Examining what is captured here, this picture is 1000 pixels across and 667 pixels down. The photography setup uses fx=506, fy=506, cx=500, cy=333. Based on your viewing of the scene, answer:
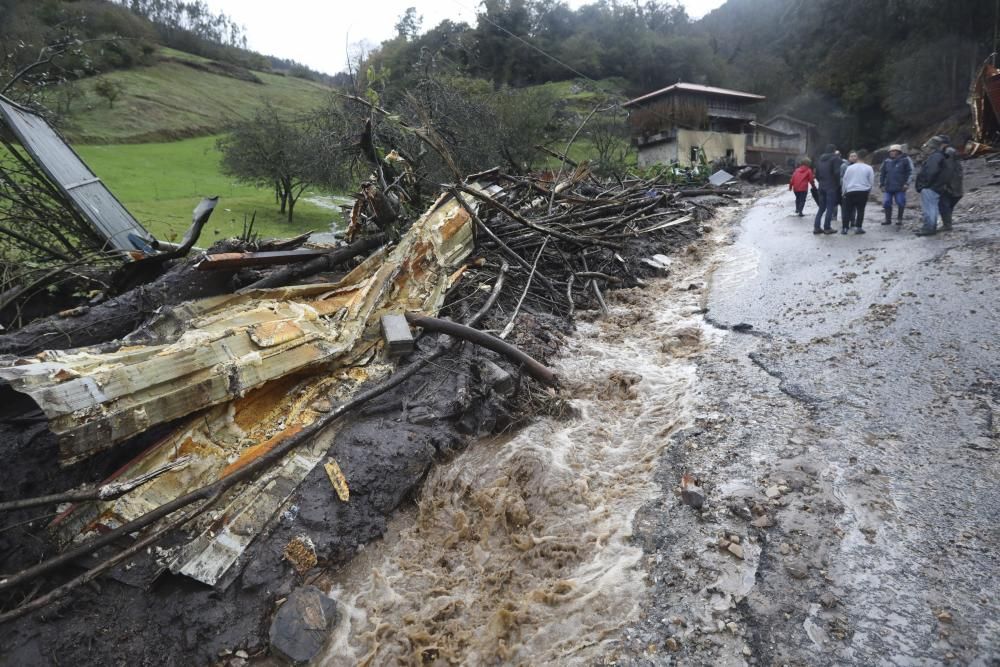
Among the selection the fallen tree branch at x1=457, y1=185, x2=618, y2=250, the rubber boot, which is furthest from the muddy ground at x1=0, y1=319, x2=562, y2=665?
the rubber boot

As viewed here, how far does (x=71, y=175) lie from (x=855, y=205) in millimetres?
11828

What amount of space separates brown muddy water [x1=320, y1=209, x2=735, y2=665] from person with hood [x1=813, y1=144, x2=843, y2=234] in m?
5.99

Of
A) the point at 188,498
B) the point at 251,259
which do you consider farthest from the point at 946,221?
the point at 188,498

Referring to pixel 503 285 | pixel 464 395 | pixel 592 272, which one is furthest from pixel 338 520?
pixel 592 272

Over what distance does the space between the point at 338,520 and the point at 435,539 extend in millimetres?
728

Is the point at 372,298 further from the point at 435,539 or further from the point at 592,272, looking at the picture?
the point at 592,272

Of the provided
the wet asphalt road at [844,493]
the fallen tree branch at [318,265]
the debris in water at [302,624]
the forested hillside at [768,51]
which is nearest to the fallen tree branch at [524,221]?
the fallen tree branch at [318,265]

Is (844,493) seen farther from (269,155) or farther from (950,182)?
(269,155)

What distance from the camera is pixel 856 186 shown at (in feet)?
27.9

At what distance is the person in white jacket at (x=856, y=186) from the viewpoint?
8359 millimetres

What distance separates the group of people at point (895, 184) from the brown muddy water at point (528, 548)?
5.56m

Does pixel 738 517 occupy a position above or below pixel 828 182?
below

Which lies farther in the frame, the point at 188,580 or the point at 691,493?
the point at 691,493

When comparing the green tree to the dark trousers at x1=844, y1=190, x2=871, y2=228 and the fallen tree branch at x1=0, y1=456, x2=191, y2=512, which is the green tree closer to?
the dark trousers at x1=844, y1=190, x2=871, y2=228
